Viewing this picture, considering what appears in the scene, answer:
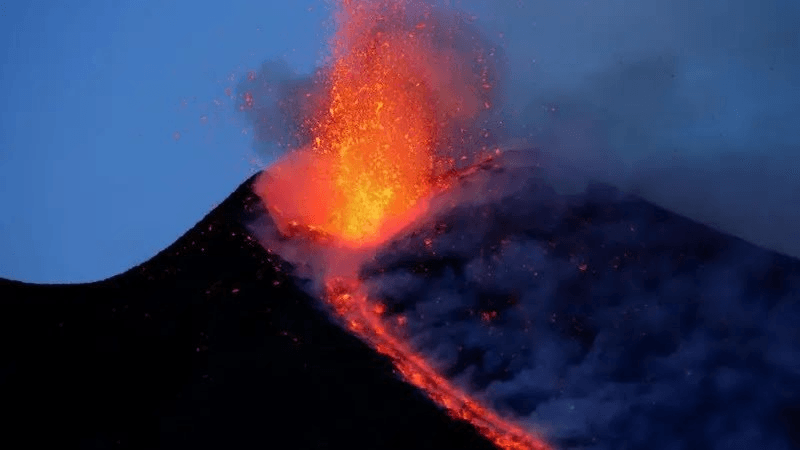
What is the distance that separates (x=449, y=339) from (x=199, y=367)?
1984 millimetres

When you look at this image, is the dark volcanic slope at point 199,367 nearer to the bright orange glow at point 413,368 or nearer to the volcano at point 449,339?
the volcano at point 449,339

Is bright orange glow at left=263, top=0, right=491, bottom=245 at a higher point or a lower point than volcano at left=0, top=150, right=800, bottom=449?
higher

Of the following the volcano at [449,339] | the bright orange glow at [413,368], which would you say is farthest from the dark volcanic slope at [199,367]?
the bright orange glow at [413,368]

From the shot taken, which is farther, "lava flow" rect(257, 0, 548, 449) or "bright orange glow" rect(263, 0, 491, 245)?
"bright orange glow" rect(263, 0, 491, 245)

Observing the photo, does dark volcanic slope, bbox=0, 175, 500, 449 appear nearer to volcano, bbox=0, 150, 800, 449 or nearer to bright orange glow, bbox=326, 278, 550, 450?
volcano, bbox=0, 150, 800, 449

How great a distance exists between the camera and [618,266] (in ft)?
23.0

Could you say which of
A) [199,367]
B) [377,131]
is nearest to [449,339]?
[199,367]

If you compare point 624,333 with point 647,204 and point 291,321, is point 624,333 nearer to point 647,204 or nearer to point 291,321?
point 647,204

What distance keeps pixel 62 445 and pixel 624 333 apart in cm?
432

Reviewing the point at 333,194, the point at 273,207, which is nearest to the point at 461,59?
the point at 333,194

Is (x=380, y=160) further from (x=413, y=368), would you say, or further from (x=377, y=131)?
(x=413, y=368)

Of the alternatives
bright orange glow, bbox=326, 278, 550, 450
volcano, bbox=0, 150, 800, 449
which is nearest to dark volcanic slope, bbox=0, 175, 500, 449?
volcano, bbox=0, 150, 800, 449

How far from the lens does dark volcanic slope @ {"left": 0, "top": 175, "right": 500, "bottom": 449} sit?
553 centimetres

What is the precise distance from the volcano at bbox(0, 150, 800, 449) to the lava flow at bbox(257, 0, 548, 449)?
0.21 meters
